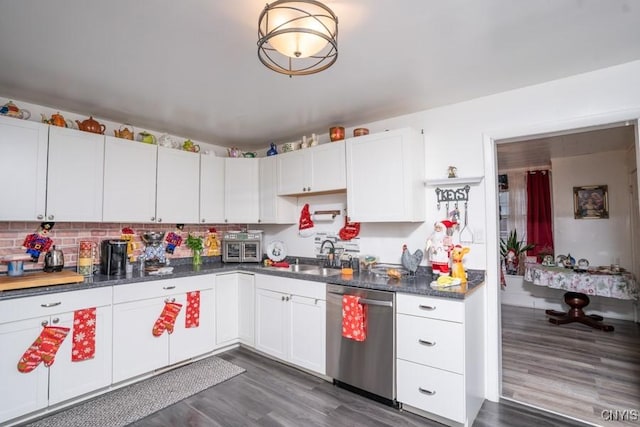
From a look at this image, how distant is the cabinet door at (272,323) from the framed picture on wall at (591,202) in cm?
481

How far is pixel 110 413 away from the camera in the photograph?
91.4 inches

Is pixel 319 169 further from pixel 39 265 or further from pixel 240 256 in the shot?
pixel 39 265

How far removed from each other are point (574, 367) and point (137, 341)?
13.4 ft

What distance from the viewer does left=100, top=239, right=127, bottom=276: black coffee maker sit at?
2895mm

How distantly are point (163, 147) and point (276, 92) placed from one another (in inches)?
59.0

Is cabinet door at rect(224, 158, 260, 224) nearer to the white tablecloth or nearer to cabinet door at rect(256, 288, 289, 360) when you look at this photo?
cabinet door at rect(256, 288, 289, 360)

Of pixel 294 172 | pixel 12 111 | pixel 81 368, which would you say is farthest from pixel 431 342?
pixel 12 111

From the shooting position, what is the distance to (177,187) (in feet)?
11.2

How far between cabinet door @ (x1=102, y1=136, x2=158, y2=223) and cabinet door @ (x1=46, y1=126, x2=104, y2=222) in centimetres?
6

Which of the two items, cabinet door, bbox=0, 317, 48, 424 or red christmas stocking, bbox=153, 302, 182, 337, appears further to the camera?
red christmas stocking, bbox=153, 302, 182, 337

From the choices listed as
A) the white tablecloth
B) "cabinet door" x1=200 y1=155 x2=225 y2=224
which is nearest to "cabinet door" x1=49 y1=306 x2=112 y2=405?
"cabinet door" x1=200 y1=155 x2=225 y2=224

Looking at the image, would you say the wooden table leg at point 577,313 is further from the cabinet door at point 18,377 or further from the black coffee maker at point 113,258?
the cabinet door at point 18,377

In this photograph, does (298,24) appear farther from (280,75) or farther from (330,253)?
(330,253)

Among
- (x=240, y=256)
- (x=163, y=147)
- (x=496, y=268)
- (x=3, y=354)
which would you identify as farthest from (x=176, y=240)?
(x=496, y=268)
